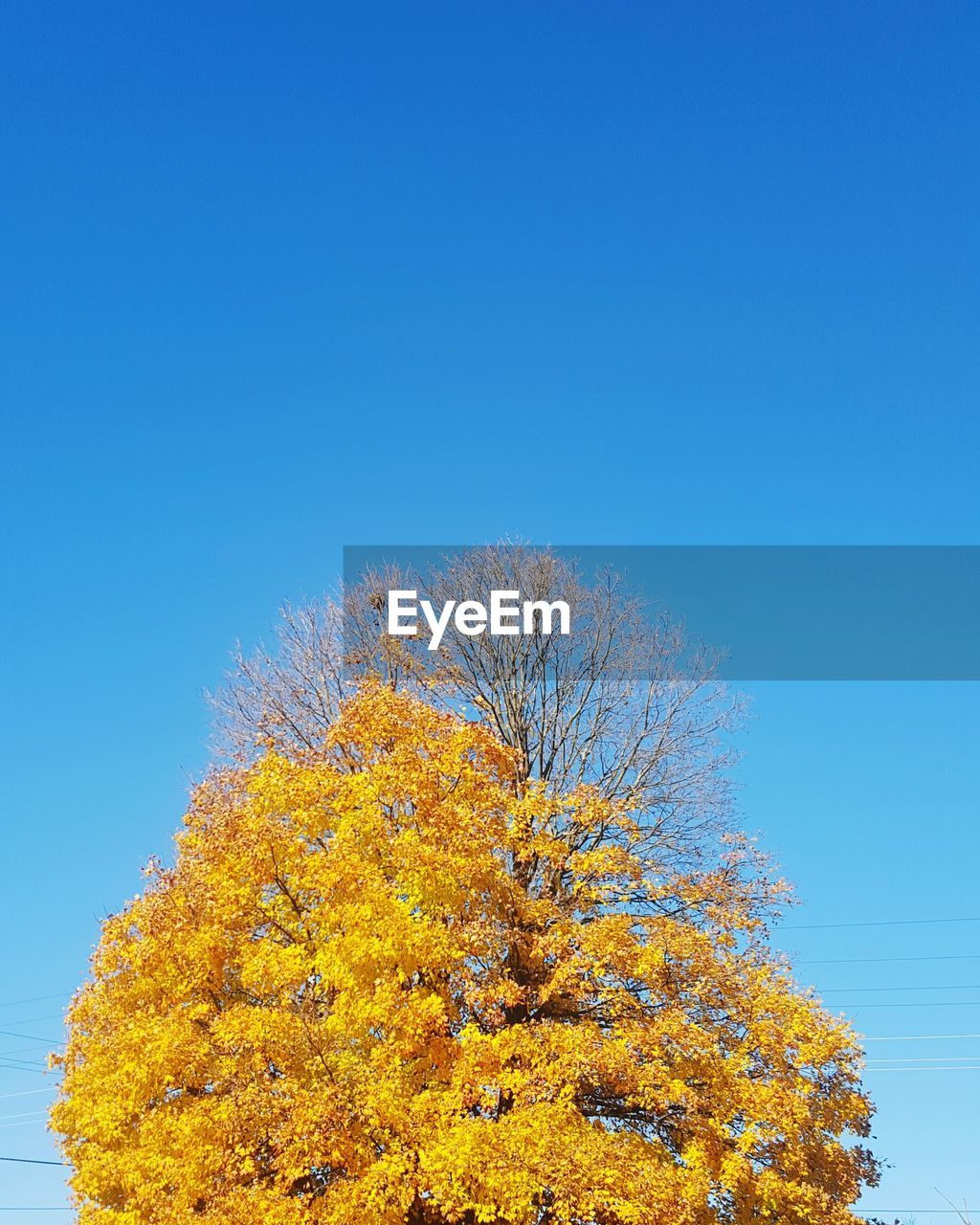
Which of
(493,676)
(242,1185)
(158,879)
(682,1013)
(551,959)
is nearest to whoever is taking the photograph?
(242,1185)

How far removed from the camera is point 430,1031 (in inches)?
682

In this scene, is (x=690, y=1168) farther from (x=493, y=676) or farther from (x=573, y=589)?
(x=573, y=589)

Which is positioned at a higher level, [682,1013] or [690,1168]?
[682,1013]

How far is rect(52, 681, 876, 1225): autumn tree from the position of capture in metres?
16.0

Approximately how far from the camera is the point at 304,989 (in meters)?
18.6

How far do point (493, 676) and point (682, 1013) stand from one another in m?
9.25

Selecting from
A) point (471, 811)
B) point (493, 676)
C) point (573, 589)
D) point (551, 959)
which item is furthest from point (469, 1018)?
point (573, 589)

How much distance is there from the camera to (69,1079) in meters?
19.1

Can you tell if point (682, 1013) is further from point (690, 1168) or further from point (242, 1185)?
point (242, 1185)

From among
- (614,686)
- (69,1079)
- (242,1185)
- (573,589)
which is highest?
(573,589)

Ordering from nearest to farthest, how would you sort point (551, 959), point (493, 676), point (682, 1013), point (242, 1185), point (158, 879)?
point (242, 1185) → point (682, 1013) → point (551, 959) → point (158, 879) → point (493, 676)

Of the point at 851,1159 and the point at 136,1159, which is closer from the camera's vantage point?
the point at 136,1159

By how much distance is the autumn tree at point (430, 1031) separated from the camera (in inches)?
631

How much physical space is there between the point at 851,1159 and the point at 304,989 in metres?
8.87
